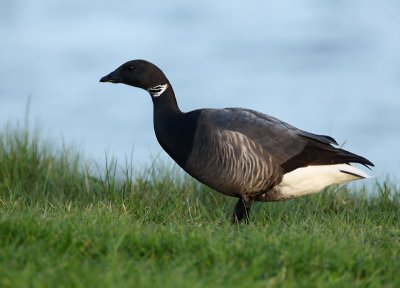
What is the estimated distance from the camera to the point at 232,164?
28.1ft

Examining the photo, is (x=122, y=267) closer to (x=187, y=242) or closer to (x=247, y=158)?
(x=187, y=242)

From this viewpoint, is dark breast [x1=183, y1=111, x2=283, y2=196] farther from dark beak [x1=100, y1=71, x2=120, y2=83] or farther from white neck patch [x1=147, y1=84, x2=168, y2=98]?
dark beak [x1=100, y1=71, x2=120, y2=83]

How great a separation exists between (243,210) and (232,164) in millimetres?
670

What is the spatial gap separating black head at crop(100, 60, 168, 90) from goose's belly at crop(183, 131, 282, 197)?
1361 mm

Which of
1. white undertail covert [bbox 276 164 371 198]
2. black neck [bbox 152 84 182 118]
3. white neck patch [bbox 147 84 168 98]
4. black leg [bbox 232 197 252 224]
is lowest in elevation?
black leg [bbox 232 197 252 224]

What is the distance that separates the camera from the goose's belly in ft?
28.0

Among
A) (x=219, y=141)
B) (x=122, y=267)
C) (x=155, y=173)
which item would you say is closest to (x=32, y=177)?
(x=155, y=173)

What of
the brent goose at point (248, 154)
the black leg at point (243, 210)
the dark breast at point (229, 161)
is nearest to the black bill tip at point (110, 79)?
the brent goose at point (248, 154)

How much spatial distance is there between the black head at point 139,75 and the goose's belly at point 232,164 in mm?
1361

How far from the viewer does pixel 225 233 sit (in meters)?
6.86

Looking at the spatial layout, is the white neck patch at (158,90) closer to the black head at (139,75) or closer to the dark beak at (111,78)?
the black head at (139,75)

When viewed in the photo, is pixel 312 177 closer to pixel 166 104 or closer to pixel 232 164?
pixel 232 164

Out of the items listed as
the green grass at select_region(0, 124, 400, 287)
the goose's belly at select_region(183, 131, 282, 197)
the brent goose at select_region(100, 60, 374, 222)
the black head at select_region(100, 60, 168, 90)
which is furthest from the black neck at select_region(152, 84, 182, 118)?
the green grass at select_region(0, 124, 400, 287)

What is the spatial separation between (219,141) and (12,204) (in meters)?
2.49
